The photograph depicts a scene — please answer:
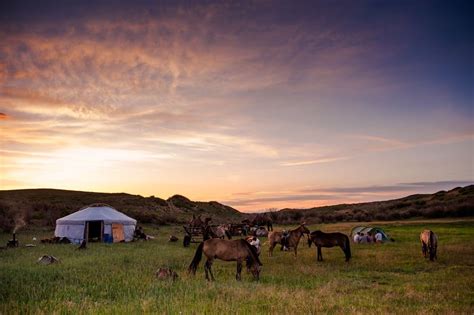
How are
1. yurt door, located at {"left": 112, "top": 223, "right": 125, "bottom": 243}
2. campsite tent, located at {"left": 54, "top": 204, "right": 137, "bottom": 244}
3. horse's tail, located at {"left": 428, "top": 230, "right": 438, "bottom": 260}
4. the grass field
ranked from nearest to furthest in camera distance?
the grass field, horse's tail, located at {"left": 428, "top": 230, "right": 438, "bottom": 260}, campsite tent, located at {"left": 54, "top": 204, "right": 137, "bottom": 244}, yurt door, located at {"left": 112, "top": 223, "right": 125, "bottom": 243}

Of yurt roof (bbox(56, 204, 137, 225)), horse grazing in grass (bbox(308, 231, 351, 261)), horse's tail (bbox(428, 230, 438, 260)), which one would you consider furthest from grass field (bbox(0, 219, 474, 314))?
yurt roof (bbox(56, 204, 137, 225))

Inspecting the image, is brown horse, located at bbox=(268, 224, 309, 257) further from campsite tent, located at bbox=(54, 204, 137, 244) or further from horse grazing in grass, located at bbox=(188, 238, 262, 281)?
campsite tent, located at bbox=(54, 204, 137, 244)

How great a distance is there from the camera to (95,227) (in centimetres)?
4016

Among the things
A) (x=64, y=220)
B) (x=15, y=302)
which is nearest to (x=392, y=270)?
(x=15, y=302)

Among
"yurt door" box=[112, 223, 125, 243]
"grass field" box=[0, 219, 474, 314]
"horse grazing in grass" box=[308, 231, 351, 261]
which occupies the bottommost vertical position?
"yurt door" box=[112, 223, 125, 243]

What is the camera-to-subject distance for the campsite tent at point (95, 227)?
37.9 m

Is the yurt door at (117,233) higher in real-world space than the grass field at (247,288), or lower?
lower

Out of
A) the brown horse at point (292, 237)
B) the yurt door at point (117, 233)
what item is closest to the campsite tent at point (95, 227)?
the yurt door at point (117, 233)

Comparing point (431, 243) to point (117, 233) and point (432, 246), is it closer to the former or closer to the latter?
point (432, 246)

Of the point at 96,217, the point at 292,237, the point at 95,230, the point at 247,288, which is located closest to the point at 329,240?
the point at 292,237

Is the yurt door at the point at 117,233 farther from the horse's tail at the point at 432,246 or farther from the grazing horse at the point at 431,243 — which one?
the horse's tail at the point at 432,246

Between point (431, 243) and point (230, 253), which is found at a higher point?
point (230, 253)

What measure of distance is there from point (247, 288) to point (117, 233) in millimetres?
29088

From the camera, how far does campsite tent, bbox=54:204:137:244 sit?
3791 centimetres
